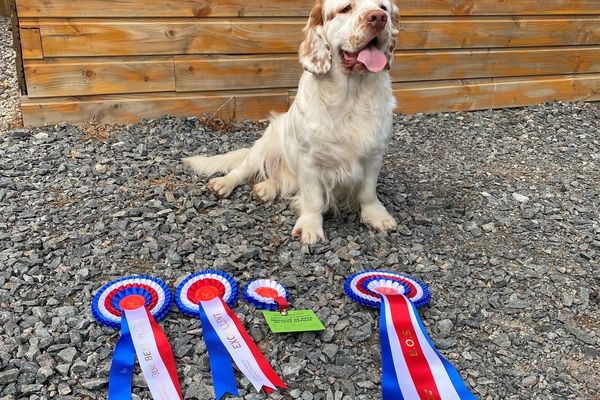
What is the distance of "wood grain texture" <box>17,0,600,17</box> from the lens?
3.24 metres

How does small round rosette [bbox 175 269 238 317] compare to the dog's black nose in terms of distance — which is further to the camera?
the dog's black nose

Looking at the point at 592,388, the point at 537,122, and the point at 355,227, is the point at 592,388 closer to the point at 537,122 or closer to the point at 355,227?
the point at 355,227

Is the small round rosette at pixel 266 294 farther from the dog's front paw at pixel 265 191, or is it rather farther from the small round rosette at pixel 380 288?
the dog's front paw at pixel 265 191

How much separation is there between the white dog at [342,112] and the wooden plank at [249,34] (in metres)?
1.10

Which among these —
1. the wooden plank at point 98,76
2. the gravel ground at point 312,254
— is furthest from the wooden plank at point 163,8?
the gravel ground at point 312,254

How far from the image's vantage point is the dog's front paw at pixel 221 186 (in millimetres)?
2895

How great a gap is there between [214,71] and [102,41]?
722 millimetres

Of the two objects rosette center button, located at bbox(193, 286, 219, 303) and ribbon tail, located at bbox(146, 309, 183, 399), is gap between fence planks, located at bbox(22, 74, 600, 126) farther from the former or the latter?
ribbon tail, located at bbox(146, 309, 183, 399)

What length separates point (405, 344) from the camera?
1.85 metres

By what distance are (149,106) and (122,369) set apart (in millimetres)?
2293

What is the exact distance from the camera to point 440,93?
4.23 meters

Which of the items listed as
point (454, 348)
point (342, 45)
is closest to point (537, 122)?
point (342, 45)

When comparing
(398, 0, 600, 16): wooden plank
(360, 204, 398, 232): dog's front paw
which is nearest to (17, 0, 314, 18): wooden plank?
(398, 0, 600, 16): wooden plank

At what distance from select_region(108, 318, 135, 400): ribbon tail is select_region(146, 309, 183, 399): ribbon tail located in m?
0.08
